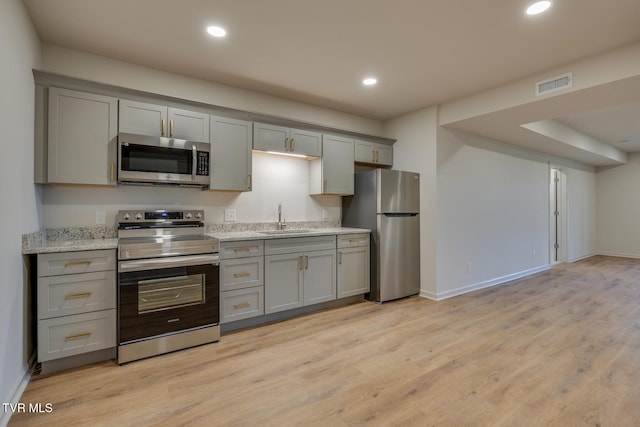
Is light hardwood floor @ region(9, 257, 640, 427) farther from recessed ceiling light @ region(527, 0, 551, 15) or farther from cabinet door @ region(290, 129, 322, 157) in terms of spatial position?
recessed ceiling light @ region(527, 0, 551, 15)

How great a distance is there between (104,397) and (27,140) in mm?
1843

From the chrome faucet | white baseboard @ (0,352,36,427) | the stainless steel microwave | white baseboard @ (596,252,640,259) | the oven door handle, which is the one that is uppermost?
the stainless steel microwave

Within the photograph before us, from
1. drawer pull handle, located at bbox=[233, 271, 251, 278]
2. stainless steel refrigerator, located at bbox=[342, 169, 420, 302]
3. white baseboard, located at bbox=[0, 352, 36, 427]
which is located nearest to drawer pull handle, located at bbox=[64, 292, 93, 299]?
white baseboard, located at bbox=[0, 352, 36, 427]

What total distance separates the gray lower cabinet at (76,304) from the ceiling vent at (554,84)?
4162 mm

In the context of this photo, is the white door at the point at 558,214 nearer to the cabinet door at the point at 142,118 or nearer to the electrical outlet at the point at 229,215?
the electrical outlet at the point at 229,215

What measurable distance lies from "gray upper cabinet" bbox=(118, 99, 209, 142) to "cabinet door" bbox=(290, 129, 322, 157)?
100cm

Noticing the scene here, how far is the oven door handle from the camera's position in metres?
2.42

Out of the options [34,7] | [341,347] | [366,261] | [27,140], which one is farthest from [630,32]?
[27,140]

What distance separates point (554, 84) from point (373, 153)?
210 cm

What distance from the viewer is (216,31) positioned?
2.45m

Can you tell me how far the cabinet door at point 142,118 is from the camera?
2689 mm

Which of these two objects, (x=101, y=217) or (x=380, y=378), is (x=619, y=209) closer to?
(x=380, y=378)

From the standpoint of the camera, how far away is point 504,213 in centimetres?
511

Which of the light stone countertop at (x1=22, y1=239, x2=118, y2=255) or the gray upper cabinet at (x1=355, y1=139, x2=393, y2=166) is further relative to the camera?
the gray upper cabinet at (x1=355, y1=139, x2=393, y2=166)
